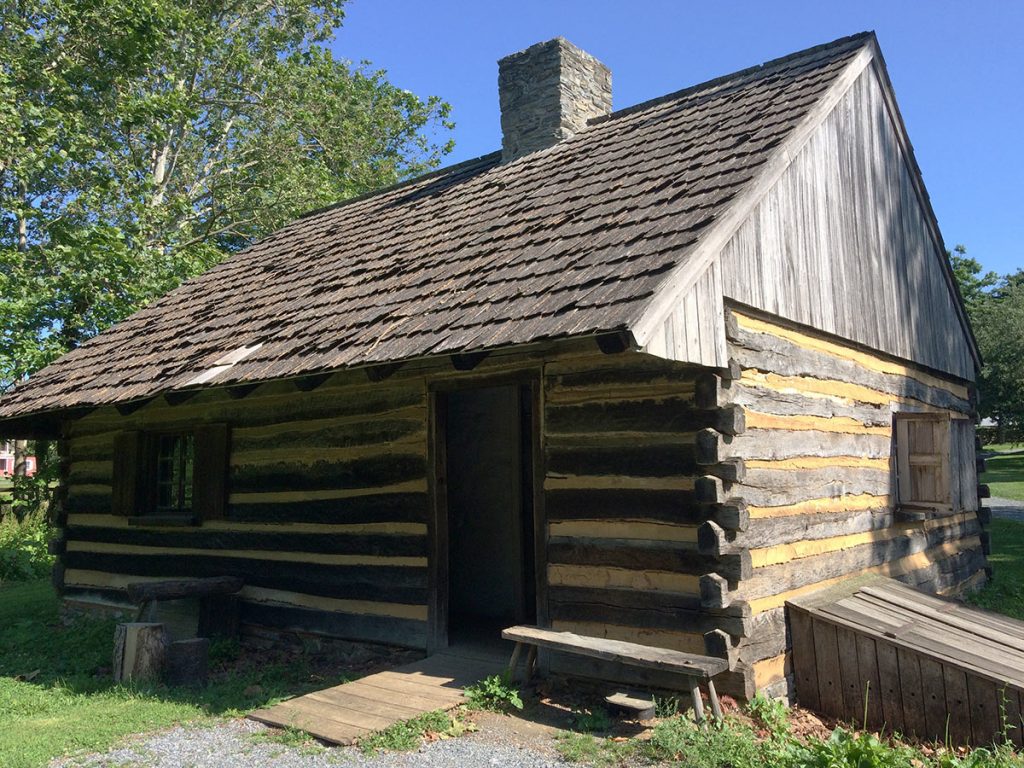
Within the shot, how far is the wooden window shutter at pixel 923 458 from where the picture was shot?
830 cm

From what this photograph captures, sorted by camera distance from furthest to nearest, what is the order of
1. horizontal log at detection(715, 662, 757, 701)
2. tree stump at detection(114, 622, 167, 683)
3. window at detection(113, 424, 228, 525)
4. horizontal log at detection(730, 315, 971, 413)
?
window at detection(113, 424, 228, 525), tree stump at detection(114, 622, 167, 683), horizontal log at detection(730, 315, 971, 413), horizontal log at detection(715, 662, 757, 701)

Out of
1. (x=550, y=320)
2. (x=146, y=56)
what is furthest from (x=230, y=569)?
(x=146, y=56)

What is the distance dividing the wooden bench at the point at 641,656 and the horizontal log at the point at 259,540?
1.62 meters

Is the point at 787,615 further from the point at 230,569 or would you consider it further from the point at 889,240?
the point at 230,569

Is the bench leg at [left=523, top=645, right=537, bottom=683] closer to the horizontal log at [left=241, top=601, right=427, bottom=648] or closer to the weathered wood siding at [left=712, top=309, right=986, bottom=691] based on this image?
the horizontal log at [left=241, top=601, right=427, bottom=648]

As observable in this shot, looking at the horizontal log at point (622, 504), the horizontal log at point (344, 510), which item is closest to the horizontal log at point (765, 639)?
the horizontal log at point (622, 504)

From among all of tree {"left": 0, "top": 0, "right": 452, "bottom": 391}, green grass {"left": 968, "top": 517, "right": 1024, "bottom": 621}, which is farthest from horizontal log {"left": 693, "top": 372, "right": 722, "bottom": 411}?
tree {"left": 0, "top": 0, "right": 452, "bottom": 391}

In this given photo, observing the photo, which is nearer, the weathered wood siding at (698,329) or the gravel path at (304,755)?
the gravel path at (304,755)

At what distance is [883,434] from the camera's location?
8.04 metres

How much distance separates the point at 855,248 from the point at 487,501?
4.50 metres

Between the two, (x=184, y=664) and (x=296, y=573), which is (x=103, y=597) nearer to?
(x=296, y=573)

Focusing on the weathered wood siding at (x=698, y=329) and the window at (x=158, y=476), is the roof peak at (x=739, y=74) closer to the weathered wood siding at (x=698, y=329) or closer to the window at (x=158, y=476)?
the weathered wood siding at (x=698, y=329)

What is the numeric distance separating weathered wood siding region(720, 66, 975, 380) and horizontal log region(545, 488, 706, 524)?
1512 millimetres

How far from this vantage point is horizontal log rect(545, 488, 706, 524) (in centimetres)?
543
